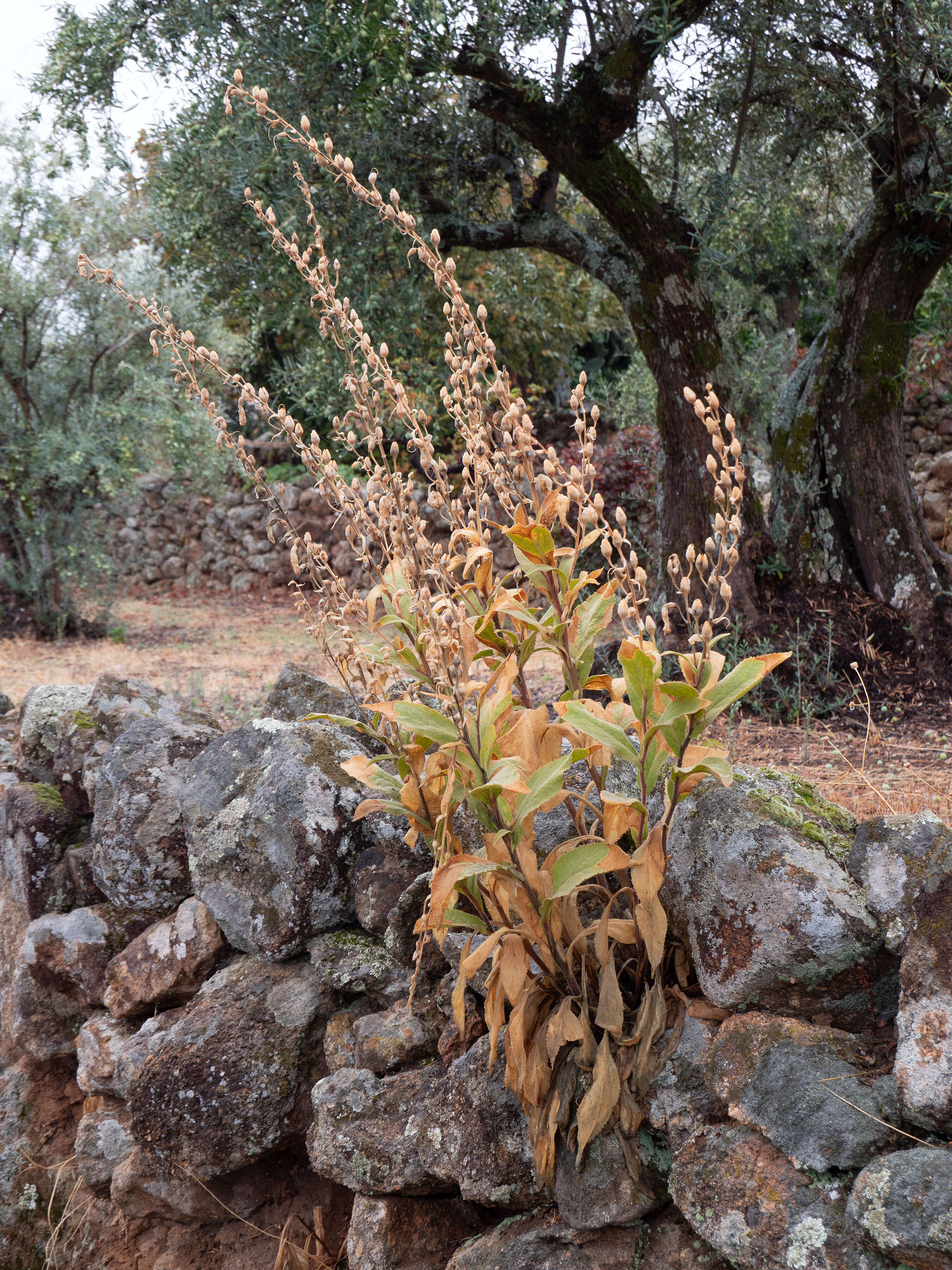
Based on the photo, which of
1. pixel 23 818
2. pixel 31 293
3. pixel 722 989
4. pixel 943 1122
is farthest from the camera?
pixel 31 293

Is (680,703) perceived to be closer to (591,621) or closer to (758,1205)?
(591,621)

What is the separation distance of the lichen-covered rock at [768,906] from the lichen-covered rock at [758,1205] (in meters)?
0.23

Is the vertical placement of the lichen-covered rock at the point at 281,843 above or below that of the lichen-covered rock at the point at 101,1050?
above

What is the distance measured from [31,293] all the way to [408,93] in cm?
611

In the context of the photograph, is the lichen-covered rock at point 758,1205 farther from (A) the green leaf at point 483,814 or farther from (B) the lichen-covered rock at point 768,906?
(A) the green leaf at point 483,814

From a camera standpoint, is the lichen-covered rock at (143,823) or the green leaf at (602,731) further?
the lichen-covered rock at (143,823)

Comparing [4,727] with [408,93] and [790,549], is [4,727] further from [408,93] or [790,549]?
[790,549]

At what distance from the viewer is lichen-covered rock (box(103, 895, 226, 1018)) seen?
8.08ft

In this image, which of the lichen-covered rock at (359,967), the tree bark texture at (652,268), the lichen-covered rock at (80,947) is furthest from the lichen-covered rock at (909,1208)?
the tree bark texture at (652,268)

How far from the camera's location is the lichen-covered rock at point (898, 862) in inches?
56.4

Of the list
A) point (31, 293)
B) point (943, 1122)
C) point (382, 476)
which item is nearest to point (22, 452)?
point (31, 293)

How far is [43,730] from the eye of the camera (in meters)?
3.42

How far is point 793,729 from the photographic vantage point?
14.6 ft

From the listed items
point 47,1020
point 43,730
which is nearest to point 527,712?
point 47,1020
